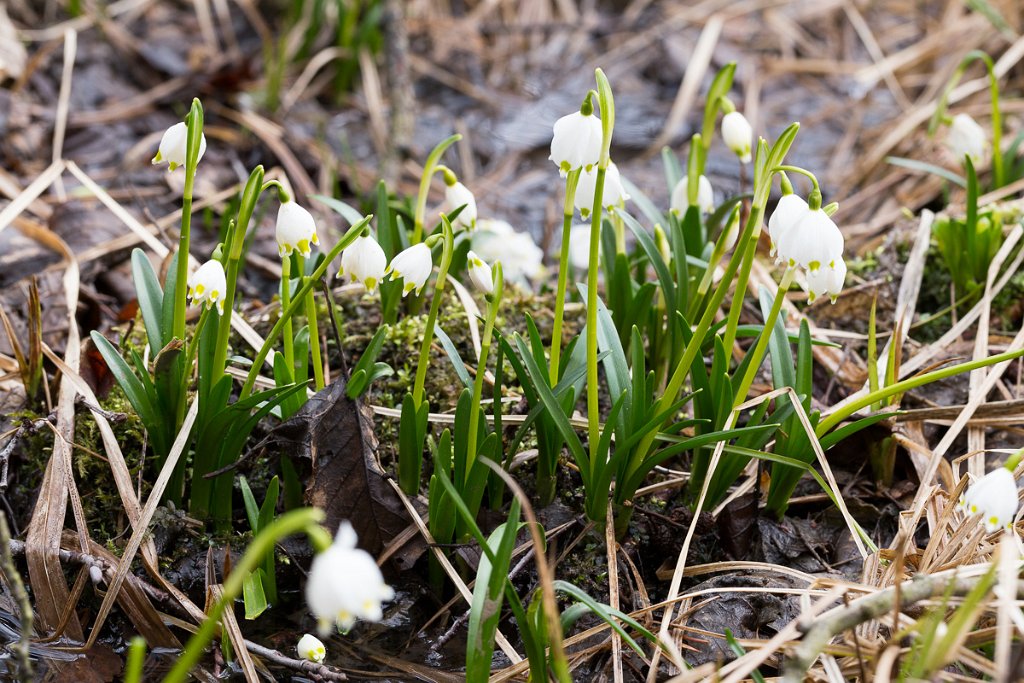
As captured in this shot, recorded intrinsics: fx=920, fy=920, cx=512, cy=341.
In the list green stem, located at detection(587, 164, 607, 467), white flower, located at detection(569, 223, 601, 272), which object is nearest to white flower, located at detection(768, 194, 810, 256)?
green stem, located at detection(587, 164, 607, 467)

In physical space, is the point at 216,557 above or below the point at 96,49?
below

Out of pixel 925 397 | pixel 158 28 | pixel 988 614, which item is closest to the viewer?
pixel 988 614

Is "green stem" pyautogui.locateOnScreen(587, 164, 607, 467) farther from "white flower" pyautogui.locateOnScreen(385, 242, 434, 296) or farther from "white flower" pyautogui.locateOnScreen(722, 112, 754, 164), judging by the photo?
"white flower" pyautogui.locateOnScreen(722, 112, 754, 164)

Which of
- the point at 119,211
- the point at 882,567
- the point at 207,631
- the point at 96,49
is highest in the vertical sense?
the point at 96,49

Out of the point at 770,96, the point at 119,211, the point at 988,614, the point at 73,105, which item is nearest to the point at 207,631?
the point at 988,614

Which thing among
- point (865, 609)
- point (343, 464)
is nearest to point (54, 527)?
point (343, 464)

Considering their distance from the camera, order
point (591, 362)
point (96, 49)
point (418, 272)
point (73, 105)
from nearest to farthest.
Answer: point (418, 272) < point (591, 362) < point (73, 105) < point (96, 49)

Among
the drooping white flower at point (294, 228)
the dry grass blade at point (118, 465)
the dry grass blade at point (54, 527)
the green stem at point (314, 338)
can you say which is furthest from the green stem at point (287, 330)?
the dry grass blade at point (54, 527)

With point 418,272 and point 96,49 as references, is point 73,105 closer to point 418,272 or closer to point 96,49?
point 96,49

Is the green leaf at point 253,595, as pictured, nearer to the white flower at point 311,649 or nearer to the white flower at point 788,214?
the white flower at point 311,649
